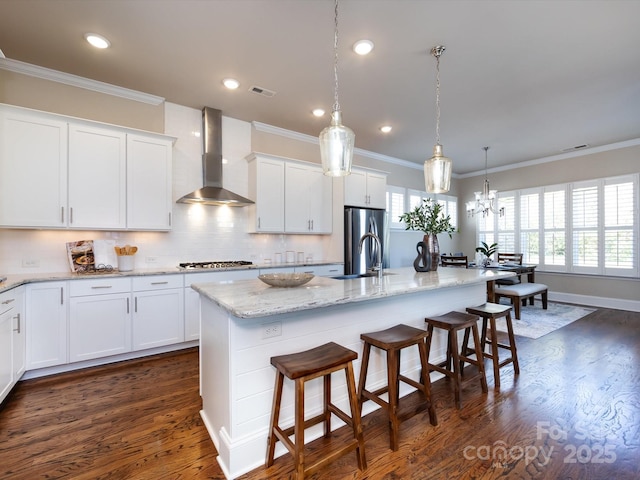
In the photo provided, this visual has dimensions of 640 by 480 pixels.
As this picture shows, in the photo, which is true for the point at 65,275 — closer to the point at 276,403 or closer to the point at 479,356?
the point at 276,403

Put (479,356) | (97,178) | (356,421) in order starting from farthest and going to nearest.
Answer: (97,178), (479,356), (356,421)

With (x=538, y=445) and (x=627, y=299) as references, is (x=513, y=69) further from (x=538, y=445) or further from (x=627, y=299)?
(x=627, y=299)

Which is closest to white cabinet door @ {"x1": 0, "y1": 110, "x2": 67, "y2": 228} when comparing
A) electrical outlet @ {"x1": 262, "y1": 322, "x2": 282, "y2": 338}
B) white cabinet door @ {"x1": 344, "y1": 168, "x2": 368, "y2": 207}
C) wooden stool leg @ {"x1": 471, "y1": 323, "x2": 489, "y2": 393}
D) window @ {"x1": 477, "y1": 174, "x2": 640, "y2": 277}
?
electrical outlet @ {"x1": 262, "y1": 322, "x2": 282, "y2": 338}

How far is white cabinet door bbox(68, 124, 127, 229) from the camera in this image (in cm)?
299

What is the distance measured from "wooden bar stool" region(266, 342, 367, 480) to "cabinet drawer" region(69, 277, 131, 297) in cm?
218

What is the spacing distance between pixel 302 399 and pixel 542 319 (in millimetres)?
4754

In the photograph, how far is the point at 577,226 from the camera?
5.74m

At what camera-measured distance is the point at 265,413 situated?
1.71m

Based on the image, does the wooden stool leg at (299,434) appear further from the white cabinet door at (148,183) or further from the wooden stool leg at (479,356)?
the white cabinet door at (148,183)

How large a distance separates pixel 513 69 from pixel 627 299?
4.94 m

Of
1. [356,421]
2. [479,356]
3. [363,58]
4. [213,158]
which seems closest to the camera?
[356,421]

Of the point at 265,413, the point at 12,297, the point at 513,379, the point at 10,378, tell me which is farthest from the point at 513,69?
the point at 10,378

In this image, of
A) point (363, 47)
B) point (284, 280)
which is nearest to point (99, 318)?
point (284, 280)

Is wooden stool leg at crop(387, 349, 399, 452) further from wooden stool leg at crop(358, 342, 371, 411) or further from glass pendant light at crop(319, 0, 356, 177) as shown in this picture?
glass pendant light at crop(319, 0, 356, 177)
